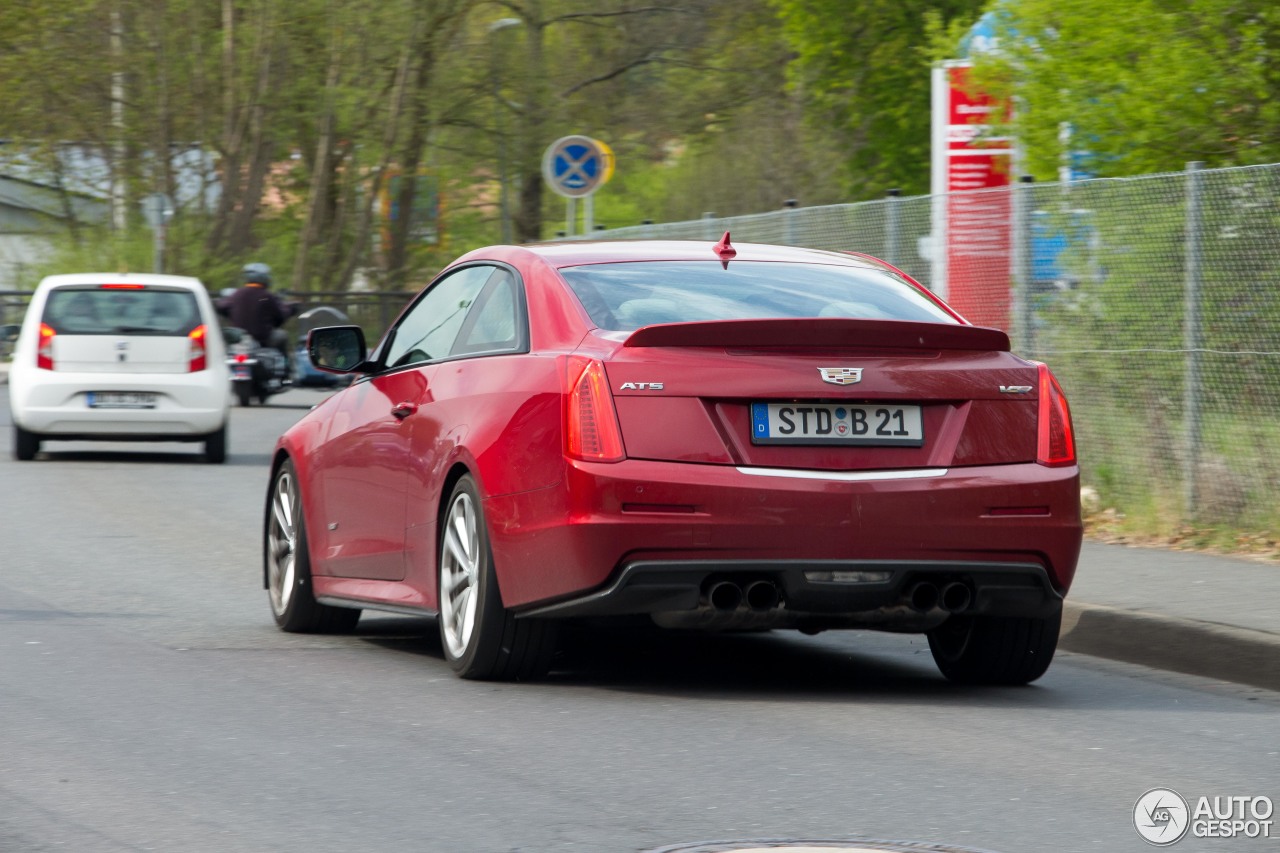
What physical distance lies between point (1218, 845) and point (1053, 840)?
377 millimetres

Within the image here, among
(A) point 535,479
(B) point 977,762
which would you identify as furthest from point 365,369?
(B) point 977,762

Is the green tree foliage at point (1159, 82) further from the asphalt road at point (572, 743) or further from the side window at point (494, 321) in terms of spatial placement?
the side window at point (494, 321)

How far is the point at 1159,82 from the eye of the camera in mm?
15203

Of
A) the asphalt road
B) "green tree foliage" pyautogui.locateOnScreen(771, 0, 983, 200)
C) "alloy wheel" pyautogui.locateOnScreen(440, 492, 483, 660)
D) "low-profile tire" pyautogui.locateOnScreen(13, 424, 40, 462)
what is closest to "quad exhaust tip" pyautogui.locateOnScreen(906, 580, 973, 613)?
the asphalt road

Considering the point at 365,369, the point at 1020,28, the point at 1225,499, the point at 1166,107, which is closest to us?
the point at 365,369

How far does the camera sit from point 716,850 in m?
5.05

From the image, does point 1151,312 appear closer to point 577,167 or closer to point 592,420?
point 592,420

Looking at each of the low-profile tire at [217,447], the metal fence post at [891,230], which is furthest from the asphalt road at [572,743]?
the low-profile tire at [217,447]

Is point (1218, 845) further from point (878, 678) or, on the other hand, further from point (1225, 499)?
point (1225, 499)

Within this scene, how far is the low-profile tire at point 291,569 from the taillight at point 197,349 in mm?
10698

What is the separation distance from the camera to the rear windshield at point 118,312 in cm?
1998

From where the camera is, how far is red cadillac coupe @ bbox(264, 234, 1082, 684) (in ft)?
22.9

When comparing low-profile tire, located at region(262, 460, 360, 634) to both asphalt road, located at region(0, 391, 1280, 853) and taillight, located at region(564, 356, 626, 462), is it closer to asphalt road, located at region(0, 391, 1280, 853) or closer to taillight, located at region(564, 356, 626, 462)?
asphalt road, located at region(0, 391, 1280, 853)

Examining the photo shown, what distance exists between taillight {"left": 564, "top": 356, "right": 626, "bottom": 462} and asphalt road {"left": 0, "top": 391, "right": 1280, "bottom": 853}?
2.67ft
